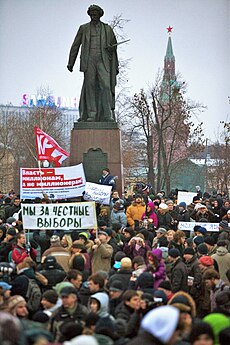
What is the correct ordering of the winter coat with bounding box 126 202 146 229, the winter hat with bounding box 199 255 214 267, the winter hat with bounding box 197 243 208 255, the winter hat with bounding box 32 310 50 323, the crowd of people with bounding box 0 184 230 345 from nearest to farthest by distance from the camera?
the crowd of people with bounding box 0 184 230 345 < the winter hat with bounding box 32 310 50 323 < the winter hat with bounding box 199 255 214 267 < the winter hat with bounding box 197 243 208 255 < the winter coat with bounding box 126 202 146 229

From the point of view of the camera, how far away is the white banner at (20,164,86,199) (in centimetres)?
1914

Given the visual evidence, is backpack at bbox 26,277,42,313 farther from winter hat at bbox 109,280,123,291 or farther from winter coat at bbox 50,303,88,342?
winter coat at bbox 50,303,88,342

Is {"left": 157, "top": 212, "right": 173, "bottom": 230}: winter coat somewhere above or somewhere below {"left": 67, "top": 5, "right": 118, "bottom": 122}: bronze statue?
below

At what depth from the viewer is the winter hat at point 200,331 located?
21.9 feet

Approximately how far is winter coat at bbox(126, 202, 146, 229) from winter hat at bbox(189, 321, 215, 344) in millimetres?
11186

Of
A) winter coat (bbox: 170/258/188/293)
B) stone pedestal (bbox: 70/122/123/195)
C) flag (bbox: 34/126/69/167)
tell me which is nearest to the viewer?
winter coat (bbox: 170/258/188/293)

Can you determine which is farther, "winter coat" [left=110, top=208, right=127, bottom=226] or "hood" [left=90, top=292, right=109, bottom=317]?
"winter coat" [left=110, top=208, right=127, bottom=226]

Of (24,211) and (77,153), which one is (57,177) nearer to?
(77,153)

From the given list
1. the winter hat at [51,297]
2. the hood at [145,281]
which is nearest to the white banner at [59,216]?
the hood at [145,281]

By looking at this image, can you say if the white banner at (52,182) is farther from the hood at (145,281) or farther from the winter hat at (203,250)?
the hood at (145,281)

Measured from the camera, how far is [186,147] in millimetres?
49688

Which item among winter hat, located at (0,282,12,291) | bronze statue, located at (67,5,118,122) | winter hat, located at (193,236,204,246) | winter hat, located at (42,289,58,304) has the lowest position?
winter hat, located at (42,289,58,304)

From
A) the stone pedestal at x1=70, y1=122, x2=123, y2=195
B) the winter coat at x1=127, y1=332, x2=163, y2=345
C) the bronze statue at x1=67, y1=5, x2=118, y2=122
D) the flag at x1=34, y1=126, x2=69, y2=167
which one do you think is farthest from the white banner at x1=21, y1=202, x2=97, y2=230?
the bronze statue at x1=67, y1=5, x2=118, y2=122

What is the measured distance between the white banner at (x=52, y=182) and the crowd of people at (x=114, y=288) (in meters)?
1.56
